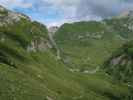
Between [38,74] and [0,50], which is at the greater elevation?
[0,50]

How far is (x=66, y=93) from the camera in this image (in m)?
134

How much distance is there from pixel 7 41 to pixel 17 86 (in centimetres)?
9334

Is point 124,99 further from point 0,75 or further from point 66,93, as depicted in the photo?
point 0,75

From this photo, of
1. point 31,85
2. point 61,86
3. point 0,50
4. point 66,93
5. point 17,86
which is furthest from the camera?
point 0,50

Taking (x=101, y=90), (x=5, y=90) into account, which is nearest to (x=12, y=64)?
(x=5, y=90)

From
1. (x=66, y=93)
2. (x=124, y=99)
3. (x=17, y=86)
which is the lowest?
(x=124, y=99)

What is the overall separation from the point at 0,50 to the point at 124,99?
272 feet

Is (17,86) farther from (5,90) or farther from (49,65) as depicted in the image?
(49,65)

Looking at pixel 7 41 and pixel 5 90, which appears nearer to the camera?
pixel 5 90

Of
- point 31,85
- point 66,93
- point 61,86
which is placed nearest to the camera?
point 31,85

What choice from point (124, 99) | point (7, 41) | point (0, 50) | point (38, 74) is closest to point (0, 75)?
point (38, 74)

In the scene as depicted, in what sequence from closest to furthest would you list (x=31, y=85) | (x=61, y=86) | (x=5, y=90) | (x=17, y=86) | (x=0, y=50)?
1. (x=5, y=90)
2. (x=17, y=86)
3. (x=31, y=85)
4. (x=61, y=86)
5. (x=0, y=50)

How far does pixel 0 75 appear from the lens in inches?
3797

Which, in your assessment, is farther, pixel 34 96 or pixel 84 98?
pixel 84 98
